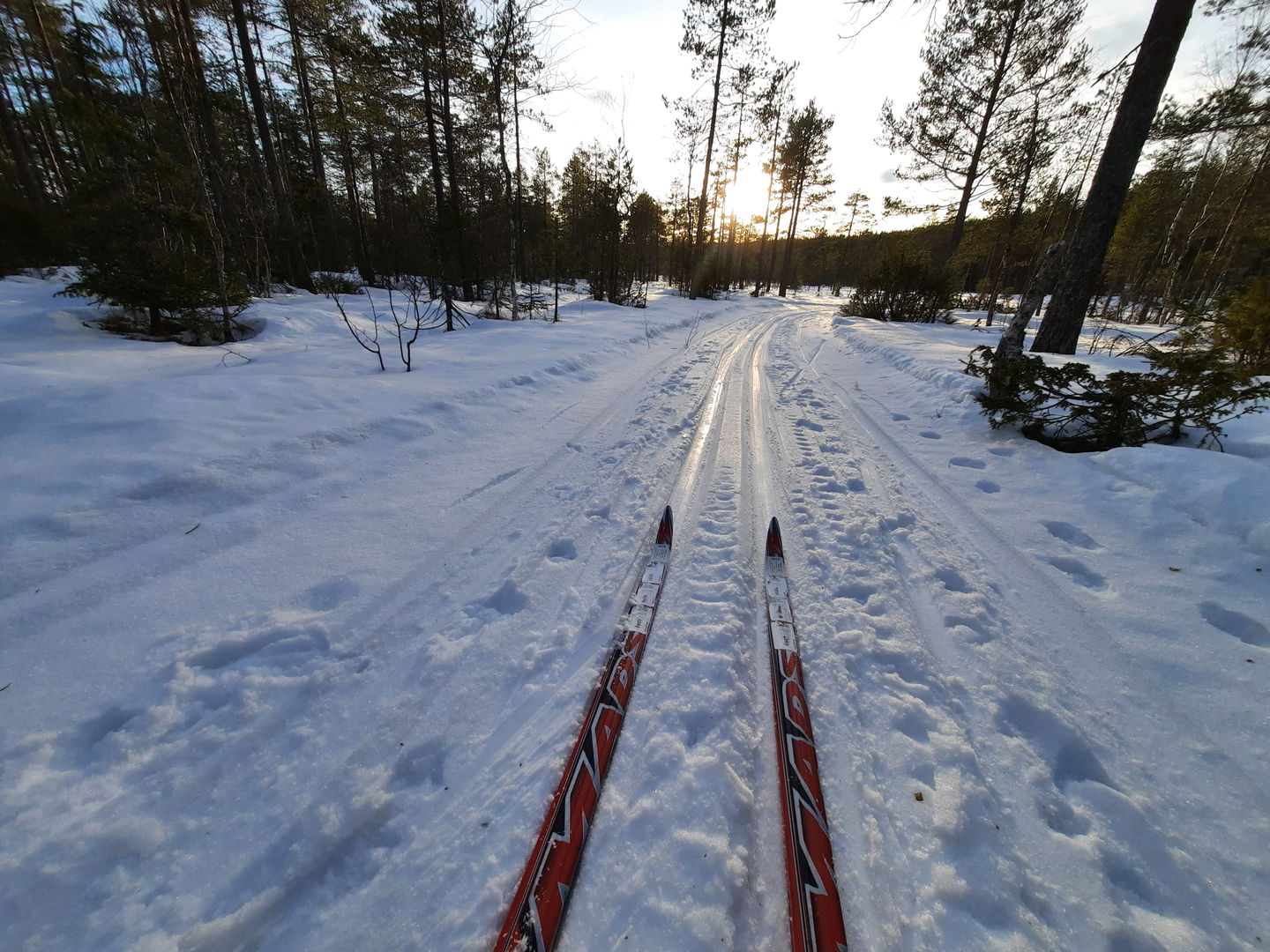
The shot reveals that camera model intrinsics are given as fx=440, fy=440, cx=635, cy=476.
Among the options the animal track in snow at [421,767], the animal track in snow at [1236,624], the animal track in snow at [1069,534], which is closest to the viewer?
the animal track in snow at [421,767]

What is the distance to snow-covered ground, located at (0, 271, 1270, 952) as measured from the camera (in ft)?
4.02

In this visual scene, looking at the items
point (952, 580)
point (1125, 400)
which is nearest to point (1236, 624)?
point (952, 580)

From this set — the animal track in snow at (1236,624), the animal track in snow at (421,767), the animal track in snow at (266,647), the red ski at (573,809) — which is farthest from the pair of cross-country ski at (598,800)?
the animal track in snow at (1236,624)

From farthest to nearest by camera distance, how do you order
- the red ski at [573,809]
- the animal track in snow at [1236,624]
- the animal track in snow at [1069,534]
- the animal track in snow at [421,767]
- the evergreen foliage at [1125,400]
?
the evergreen foliage at [1125,400]
the animal track in snow at [1069,534]
the animal track in snow at [1236,624]
the animal track in snow at [421,767]
the red ski at [573,809]

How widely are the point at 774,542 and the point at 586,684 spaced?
4.77 ft

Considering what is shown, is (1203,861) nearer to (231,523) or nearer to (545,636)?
(545,636)

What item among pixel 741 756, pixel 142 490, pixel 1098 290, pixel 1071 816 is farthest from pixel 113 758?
pixel 1098 290

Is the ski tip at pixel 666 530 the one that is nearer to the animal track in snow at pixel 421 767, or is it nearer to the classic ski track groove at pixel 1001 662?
the classic ski track groove at pixel 1001 662

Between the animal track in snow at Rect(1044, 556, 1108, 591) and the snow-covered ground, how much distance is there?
0.02 m

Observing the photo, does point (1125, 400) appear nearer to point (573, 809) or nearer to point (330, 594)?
point (573, 809)

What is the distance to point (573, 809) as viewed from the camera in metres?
1.40

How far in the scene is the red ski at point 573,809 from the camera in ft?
3.74

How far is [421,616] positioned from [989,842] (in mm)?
2337

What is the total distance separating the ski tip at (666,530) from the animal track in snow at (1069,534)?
99.6 inches
